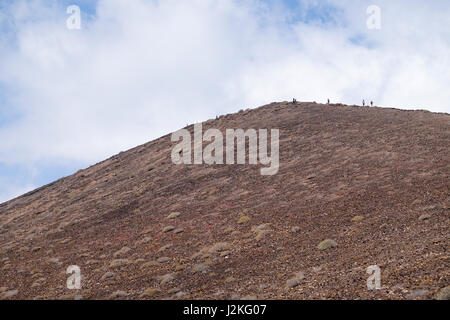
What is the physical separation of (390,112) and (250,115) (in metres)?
18.9

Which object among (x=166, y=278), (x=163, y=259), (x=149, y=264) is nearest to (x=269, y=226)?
(x=163, y=259)

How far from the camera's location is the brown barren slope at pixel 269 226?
13.8 meters

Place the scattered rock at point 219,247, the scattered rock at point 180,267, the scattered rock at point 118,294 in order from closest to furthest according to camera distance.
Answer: the scattered rock at point 118,294, the scattered rock at point 180,267, the scattered rock at point 219,247

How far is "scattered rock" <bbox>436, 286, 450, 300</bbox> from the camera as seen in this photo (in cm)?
997

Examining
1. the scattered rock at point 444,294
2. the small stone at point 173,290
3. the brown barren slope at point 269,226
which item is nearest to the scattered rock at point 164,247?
the brown barren slope at point 269,226

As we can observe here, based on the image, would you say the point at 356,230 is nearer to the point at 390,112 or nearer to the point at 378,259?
the point at 378,259

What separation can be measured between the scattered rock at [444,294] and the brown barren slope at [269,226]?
0.68 ft

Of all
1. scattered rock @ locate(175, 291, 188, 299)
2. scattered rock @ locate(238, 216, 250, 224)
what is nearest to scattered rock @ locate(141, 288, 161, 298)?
scattered rock @ locate(175, 291, 188, 299)

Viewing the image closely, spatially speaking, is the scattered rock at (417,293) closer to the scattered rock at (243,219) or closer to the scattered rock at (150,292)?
the scattered rock at (150,292)

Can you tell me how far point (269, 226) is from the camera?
20.0m

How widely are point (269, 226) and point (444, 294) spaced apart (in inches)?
415

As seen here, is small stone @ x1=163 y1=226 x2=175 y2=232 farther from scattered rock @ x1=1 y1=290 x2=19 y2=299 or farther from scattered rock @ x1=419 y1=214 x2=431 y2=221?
scattered rock @ x1=419 y1=214 x2=431 y2=221

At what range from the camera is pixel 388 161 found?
85.7ft
